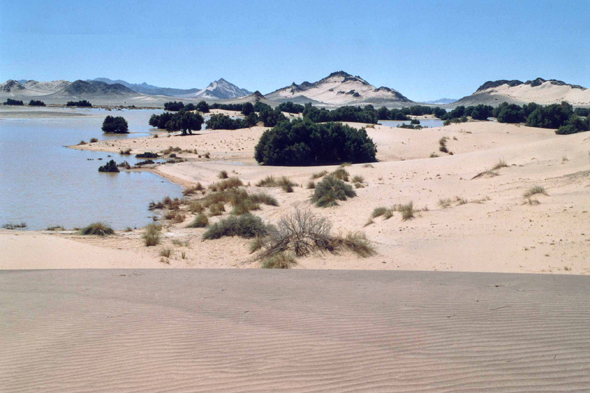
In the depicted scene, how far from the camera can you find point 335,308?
6.00 metres

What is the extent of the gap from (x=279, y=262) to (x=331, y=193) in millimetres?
8435

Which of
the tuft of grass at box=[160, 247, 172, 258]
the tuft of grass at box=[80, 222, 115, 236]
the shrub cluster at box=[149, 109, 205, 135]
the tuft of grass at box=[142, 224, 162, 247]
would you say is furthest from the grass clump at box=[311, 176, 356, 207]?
the shrub cluster at box=[149, 109, 205, 135]

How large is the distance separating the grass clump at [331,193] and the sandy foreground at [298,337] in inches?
430

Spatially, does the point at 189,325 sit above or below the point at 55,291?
above

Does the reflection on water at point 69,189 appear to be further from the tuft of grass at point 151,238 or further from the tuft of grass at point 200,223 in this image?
the tuft of grass at point 151,238

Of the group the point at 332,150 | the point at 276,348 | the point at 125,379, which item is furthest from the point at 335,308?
the point at 332,150

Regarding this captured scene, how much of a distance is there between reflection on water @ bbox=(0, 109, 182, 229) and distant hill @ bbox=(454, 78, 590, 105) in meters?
107

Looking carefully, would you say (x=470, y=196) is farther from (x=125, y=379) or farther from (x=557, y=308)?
(x=125, y=379)

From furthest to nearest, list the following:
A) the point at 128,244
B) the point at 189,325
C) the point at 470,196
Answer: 1. the point at 470,196
2. the point at 128,244
3. the point at 189,325

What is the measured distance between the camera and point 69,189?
942 inches

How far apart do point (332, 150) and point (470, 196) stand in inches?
752

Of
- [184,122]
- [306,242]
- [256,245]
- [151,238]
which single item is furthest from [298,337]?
[184,122]

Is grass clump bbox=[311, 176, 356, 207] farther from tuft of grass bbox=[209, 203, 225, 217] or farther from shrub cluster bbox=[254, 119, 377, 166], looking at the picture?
shrub cluster bbox=[254, 119, 377, 166]

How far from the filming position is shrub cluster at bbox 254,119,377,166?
34781mm
